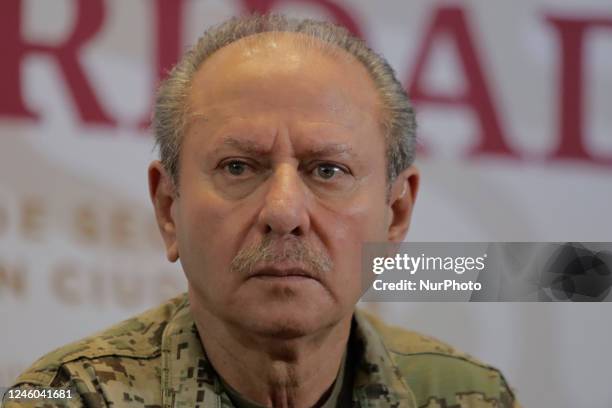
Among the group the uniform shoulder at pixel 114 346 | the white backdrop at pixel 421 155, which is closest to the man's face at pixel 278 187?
the uniform shoulder at pixel 114 346

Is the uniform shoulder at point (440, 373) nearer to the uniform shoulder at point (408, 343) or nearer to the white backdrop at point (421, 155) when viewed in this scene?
the uniform shoulder at point (408, 343)

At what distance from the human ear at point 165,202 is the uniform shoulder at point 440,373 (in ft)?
1.09

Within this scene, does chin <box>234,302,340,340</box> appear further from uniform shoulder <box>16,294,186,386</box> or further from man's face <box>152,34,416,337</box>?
uniform shoulder <box>16,294,186,386</box>

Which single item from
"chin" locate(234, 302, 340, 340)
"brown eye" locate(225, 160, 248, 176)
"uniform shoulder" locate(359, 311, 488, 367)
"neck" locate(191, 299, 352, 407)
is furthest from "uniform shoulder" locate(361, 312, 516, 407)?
"brown eye" locate(225, 160, 248, 176)

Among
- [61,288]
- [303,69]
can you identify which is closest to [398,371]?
[303,69]

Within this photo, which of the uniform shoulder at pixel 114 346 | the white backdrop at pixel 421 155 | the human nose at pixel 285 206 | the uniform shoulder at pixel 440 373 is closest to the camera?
the human nose at pixel 285 206

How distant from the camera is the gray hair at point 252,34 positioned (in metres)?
1.29

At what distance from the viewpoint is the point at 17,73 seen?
5.91 ft

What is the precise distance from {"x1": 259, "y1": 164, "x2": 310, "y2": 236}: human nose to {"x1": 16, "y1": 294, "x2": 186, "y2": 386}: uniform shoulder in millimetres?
258

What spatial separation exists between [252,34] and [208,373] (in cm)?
42

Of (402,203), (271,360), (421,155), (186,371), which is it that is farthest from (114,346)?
(421,155)

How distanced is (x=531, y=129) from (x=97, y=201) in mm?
807

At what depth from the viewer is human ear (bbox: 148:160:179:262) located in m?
1.31

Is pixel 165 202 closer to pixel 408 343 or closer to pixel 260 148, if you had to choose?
pixel 260 148
